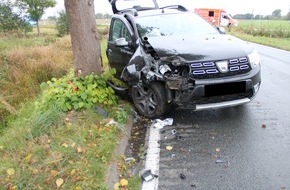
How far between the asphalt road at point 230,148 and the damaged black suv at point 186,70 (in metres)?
0.41

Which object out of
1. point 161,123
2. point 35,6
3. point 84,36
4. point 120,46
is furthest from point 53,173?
point 35,6

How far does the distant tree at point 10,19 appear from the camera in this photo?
2747cm

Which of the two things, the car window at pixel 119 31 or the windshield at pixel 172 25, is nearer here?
the windshield at pixel 172 25

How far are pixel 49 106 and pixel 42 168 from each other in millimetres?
1673

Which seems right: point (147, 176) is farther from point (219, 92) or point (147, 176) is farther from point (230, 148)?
point (219, 92)

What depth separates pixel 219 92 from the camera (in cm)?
457

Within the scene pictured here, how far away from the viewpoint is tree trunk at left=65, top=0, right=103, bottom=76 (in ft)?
17.1

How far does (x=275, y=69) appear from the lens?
8938 millimetres

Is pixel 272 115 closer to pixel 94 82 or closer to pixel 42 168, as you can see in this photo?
pixel 94 82

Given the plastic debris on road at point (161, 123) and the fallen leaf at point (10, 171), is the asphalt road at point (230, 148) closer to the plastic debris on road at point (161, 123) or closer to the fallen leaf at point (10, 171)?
the plastic debris on road at point (161, 123)

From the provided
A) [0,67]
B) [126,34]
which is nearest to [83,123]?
[126,34]

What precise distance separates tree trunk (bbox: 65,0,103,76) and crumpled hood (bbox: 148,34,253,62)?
1.02m

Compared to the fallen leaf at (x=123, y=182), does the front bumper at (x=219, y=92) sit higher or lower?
higher

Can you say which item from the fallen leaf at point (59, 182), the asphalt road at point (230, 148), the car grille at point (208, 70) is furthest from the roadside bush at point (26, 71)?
the car grille at point (208, 70)
